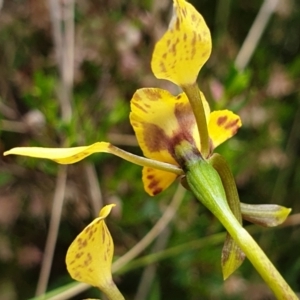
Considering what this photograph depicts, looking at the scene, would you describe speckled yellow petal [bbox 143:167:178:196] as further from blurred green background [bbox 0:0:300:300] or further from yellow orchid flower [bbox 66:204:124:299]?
blurred green background [bbox 0:0:300:300]

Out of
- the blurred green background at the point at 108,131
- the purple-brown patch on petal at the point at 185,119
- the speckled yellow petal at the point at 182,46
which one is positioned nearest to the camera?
the speckled yellow petal at the point at 182,46

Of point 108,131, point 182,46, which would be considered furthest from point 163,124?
point 108,131

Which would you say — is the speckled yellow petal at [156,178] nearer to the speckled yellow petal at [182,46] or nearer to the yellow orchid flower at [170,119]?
the yellow orchid flower at [170,119]

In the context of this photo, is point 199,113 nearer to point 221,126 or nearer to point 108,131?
point 221,126

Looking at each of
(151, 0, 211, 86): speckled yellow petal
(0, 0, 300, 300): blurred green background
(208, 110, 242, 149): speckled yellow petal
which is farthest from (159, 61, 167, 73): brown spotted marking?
(0, 0, 300, 300): blurred green background

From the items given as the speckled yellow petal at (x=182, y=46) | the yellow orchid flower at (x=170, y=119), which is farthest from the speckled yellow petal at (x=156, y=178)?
the speckled yellow petal at (x=182, y=46)

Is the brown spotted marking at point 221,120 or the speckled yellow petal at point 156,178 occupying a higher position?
the brown spotted marking at point 221,120
